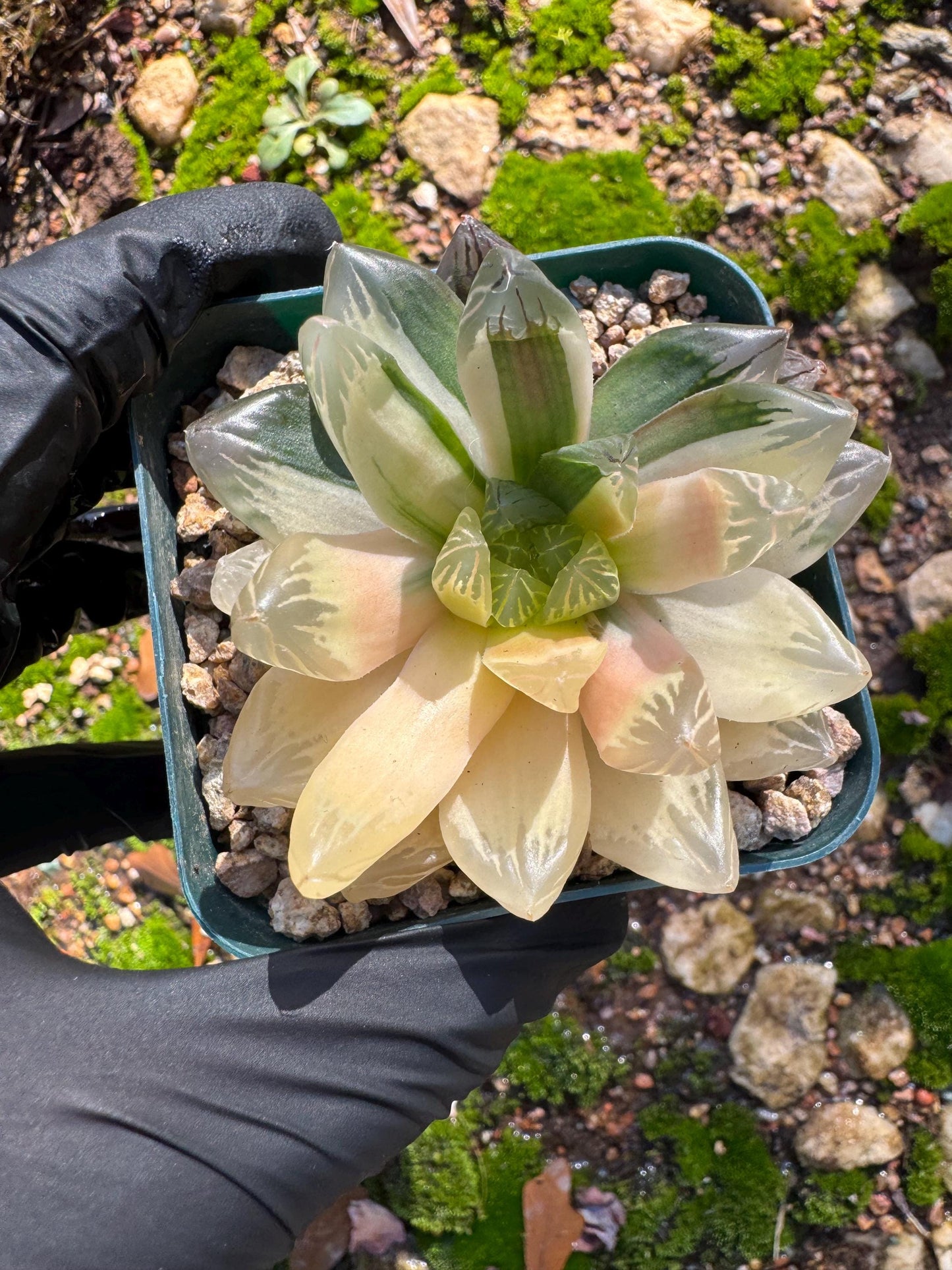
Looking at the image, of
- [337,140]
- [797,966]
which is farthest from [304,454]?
[797,966]

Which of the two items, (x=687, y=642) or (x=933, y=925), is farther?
(x=933, y=925)

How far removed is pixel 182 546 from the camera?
976mm

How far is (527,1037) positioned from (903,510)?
101cm

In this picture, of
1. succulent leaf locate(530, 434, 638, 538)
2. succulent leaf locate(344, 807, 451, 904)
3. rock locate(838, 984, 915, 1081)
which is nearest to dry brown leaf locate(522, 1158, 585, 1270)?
rock locate(838, 984, 915, 1081)

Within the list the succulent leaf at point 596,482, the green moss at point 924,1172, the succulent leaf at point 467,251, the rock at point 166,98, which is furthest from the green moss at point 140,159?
the green moss at point 924,1172

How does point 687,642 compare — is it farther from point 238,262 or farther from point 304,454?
point 238,262

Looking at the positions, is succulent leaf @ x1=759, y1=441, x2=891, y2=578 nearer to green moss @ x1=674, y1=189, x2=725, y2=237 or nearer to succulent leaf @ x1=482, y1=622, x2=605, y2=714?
succulent leaf @ x1=482, y1=622, x2=605, y2=714

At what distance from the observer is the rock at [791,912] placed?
1535 mm

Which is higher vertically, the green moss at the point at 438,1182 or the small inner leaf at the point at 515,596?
the small inner leaf at the point at 515,596

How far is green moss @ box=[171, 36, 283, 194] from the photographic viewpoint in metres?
1.61

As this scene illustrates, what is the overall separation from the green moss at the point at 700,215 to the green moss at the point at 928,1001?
3.76 feet

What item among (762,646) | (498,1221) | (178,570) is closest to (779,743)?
(762,646)

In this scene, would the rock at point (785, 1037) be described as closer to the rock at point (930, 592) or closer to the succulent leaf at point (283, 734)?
the rock at point (930, 592)

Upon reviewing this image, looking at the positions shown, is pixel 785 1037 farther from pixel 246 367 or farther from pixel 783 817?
pixel 246 367
